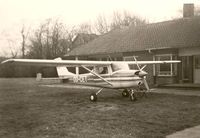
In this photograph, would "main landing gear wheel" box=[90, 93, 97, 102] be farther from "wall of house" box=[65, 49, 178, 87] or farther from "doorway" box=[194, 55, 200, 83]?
"doorway" box=[194, 55, 200, 83]

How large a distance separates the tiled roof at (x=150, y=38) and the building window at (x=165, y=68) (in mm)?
772

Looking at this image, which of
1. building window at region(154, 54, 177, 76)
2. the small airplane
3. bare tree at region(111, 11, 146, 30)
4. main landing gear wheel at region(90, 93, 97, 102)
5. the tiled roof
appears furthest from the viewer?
bare tree at region(111, 11, 146, 30)

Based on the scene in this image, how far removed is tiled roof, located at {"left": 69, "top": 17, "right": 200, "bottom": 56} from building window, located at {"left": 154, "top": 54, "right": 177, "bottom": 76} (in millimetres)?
772

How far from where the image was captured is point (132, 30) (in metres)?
29.9

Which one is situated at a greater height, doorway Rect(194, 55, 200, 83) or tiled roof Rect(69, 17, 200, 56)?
tiled roof Rect(69, 17, 200, 56)

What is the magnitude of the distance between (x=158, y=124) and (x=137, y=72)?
6.05m

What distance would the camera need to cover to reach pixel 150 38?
83.9 feet

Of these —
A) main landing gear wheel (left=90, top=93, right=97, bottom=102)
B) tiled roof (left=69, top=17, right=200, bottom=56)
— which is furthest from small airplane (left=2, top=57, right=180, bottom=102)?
tiled roof (left=69, top=17, right=200, bottom=56)

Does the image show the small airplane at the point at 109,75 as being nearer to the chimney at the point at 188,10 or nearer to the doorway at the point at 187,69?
the doorway at the point at 187,69

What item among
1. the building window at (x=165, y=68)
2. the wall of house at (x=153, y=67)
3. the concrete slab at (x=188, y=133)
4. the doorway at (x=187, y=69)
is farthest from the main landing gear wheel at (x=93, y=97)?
the doorway at (x=187, y=69)

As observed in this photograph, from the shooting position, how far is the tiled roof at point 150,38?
22.8 meters

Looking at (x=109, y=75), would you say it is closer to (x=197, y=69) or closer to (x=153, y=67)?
(x=197, y=69)

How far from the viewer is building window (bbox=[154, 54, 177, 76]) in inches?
886

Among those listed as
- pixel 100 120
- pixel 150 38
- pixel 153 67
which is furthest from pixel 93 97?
pixel 150 38
